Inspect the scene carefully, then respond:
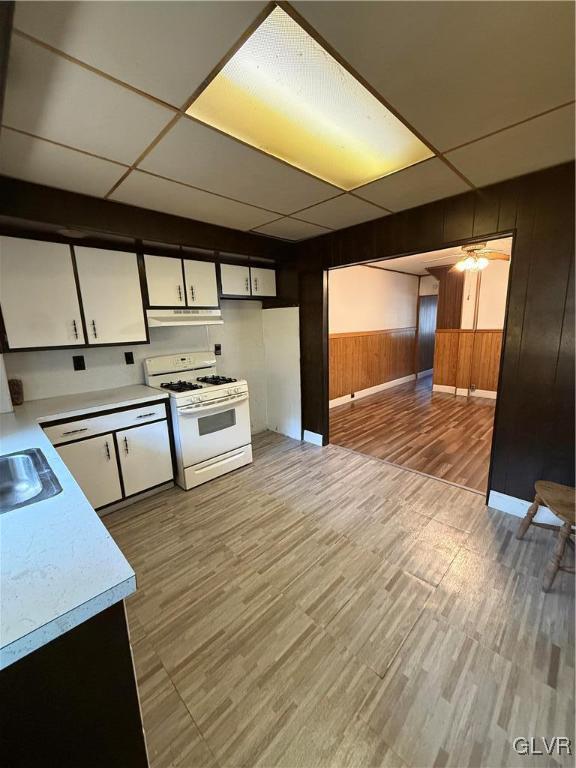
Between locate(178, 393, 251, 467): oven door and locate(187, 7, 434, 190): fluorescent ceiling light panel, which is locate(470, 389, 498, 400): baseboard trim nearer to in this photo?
locate(178, 393, 251, 467): oven door

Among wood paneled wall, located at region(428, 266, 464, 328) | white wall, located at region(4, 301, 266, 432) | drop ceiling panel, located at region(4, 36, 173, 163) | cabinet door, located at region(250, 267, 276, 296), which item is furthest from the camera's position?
wood paneled wall, located at region(428, 266, 464, 328)

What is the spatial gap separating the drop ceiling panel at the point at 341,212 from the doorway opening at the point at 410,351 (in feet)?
4.07

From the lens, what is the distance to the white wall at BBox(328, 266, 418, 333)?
518 cm

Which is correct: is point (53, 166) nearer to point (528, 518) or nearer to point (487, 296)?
point (528, 518)

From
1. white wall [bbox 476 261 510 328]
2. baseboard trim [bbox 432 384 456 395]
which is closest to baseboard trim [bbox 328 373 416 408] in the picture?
baseboard trim [bbox 432 384 456 395]

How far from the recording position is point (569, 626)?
157 cm

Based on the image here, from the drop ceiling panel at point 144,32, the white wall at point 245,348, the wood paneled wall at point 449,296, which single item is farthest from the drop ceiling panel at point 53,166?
the wood paneled wall at point 449,296

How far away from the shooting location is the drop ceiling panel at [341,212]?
2.46 meters

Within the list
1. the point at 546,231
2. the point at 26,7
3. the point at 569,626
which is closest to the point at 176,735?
the point at 569,626

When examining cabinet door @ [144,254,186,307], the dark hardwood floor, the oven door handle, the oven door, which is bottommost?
the dark hardwood floor

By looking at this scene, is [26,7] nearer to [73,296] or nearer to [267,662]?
[73,296]

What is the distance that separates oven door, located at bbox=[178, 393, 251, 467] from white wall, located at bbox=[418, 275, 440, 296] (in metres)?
5.90

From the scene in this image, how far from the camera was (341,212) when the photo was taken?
8.83ft

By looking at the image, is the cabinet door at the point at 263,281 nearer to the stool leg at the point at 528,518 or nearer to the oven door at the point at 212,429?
the oven door at the point at 212,429
